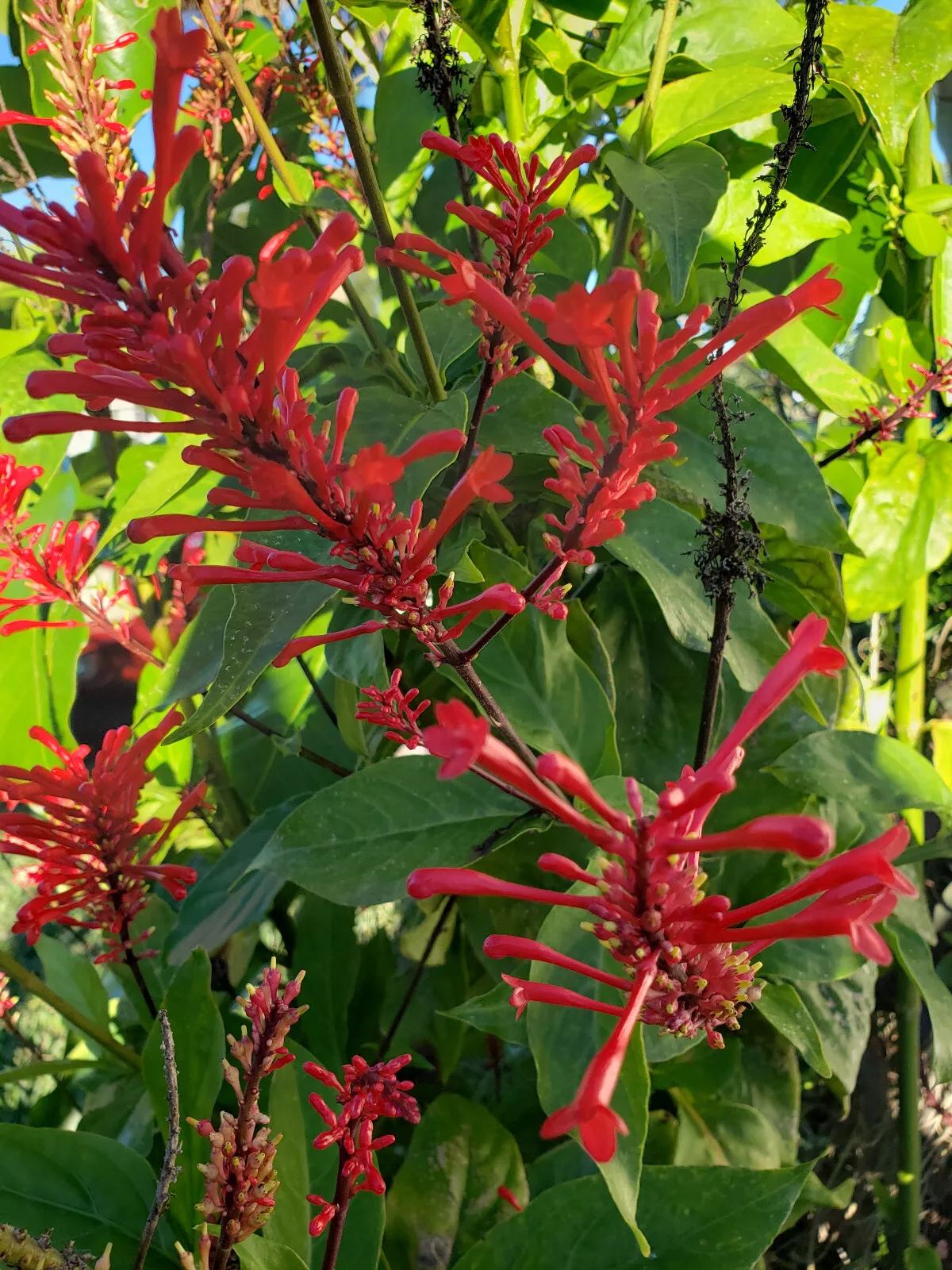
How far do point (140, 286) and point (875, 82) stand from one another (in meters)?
0.39

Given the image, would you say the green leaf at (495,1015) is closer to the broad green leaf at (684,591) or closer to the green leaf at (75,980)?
the broad green leaf at (684,591)

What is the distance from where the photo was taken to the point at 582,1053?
0.28 metres

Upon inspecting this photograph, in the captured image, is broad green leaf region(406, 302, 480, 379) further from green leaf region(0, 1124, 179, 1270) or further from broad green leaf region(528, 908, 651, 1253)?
green leaf region(0, 1124, 179, 1270)

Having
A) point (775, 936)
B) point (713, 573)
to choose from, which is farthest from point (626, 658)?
point (775, 936)

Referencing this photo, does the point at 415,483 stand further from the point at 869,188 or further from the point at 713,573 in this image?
the point at 869,188

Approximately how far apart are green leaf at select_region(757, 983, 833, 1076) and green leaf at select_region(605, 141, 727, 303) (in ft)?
0.90

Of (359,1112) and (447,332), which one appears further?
(447,332)

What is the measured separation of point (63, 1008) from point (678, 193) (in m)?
0.46

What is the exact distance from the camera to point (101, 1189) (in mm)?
354

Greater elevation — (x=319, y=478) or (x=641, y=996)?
(x=319, y=478)

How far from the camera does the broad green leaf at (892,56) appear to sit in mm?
398

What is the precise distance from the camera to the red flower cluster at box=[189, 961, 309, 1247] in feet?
0.75

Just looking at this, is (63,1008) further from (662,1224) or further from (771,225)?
(771,225)

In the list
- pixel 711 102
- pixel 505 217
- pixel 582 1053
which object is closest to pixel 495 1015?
pixel 582 1053
